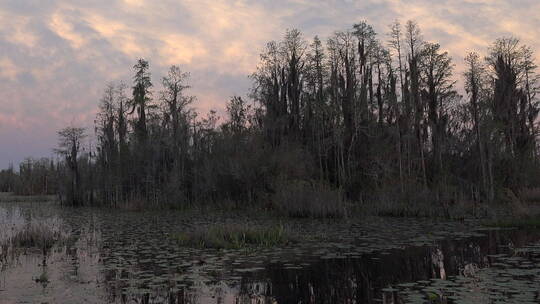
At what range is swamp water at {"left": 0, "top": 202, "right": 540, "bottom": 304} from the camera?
840 centimetres

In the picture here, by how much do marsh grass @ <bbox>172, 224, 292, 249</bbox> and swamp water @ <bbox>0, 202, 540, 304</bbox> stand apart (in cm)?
59

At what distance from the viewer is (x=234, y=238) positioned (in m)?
15.0

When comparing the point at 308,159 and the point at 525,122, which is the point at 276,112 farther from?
the point at 525,122

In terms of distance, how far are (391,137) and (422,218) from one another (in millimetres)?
11688

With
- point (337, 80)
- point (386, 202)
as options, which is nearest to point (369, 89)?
point (337, 80)

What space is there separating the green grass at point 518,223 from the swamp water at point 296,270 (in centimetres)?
162

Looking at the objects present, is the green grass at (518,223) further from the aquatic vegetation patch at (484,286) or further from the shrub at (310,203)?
the aquatic vegetation patch at (484,286)

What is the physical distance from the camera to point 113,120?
45.9 metres

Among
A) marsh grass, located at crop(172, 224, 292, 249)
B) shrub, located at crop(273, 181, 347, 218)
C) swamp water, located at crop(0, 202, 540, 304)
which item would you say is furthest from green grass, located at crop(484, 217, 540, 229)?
marsh grass, located at crop(172, 224, 292, 249)

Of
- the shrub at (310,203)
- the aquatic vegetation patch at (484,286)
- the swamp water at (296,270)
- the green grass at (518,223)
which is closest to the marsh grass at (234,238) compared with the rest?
the swamp water at (296,270)

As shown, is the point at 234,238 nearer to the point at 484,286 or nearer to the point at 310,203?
the point at 484,286

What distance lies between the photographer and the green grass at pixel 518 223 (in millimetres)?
18389

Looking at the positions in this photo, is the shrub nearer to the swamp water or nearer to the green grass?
the swamp water

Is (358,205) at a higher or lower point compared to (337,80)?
lower
